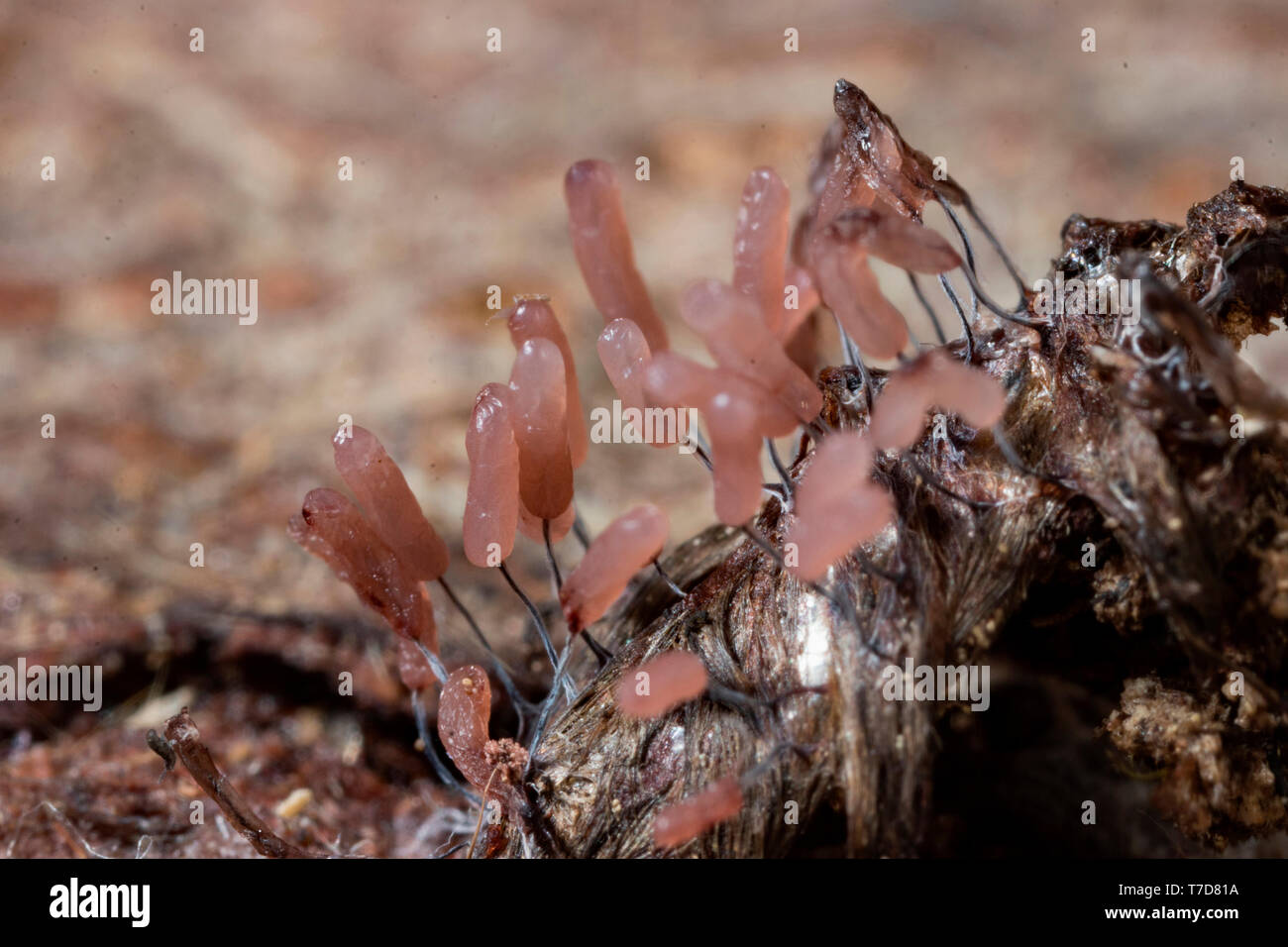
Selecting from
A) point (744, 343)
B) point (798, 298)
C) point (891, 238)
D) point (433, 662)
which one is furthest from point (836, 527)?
point (433, 662)

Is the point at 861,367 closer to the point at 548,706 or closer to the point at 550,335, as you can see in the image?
the point at 550,335

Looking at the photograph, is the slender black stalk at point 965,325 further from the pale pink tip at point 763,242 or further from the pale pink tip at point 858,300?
the pale pink tip at point 763,242

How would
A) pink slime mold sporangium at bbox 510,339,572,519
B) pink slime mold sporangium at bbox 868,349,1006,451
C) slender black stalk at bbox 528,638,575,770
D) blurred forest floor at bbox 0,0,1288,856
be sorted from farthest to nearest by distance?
blurred forest floor at bbox 0,0,1288,856, slender black stalk at bbox 528,638,575,770, pink slime mold sporangium at bbox 510,339,572,519, pink slime mold sporangium at bbox 868,349,1006,451

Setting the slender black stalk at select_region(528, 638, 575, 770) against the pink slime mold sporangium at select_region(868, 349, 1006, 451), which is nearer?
the pink slime mold sporangium at select_region(868, 349, 1006, 451)

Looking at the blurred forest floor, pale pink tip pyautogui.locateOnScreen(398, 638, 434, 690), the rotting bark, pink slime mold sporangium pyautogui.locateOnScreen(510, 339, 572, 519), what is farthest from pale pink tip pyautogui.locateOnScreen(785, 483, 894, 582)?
the blurred forest floor

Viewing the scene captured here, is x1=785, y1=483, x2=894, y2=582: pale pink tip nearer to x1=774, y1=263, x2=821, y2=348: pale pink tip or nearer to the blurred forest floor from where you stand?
x1=774, y1=263, x2=821, y2=348: pale pink tip

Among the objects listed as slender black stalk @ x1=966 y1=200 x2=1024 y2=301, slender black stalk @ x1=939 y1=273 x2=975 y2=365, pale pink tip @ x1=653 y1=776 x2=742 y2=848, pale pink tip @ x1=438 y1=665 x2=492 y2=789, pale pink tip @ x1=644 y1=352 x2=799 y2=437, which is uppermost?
slender black stalk @ x1=966 y1=200 x2=1024 y2=301
